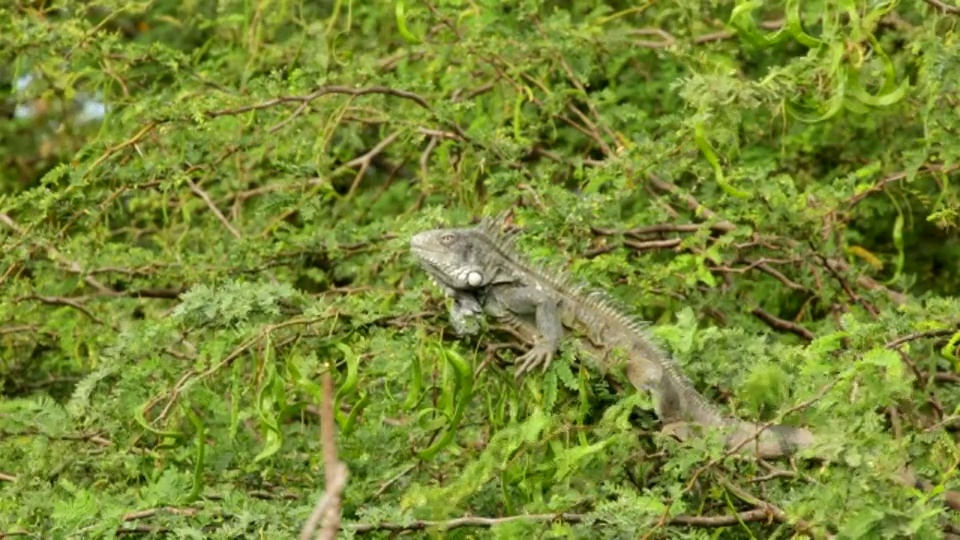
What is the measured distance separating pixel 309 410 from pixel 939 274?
3445 mm

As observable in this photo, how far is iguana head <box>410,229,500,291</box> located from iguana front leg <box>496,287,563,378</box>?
0.31 feet

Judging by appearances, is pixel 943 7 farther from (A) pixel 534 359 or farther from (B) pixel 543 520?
(B) pixel 543 520

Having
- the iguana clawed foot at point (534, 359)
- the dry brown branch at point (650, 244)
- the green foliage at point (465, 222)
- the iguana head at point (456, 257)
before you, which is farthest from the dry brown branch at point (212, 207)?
the iguana clawed foot at point (534, 359)

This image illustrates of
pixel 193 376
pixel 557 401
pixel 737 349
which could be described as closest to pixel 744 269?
pixel 737 349

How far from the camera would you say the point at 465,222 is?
27.0 ft

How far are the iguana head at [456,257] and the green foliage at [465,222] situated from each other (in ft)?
0.29

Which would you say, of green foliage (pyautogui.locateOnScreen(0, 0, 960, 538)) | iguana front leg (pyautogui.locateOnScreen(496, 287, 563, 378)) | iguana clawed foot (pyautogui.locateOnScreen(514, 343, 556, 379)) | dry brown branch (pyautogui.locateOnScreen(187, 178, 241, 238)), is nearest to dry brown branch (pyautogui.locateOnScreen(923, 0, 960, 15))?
green foliage (pyautogui.locateOnScreen(0, 0, 960, 538))

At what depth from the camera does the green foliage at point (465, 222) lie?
6.09m

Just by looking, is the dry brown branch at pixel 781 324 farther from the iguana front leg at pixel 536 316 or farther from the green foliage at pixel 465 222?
the iguana front leg at pixel 536 316

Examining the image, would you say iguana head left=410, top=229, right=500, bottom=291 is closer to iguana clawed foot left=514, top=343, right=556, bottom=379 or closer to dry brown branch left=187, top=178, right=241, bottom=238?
iguana clawed foot left=514, top=343, right=556, bottom=379

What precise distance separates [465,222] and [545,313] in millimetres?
1453

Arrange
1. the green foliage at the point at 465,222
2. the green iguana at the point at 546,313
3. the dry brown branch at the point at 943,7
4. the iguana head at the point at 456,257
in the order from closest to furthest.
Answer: the green foliage at the point at 465,222, the green iguana at the point at 546,313, the dry brown branch at the point at 943,7, the iguana head at the point at 456,257

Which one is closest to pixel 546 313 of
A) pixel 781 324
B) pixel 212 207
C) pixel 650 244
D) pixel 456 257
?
pixel 456 257

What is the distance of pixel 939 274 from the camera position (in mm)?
9688
